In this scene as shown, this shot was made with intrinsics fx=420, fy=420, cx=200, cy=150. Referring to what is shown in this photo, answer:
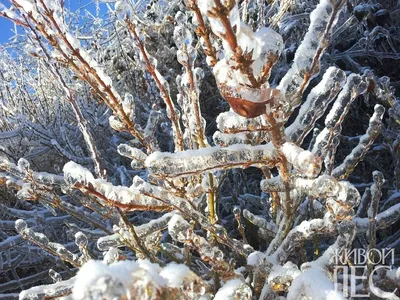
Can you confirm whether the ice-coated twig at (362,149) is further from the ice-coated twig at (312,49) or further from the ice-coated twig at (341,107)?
the ice-coated twig at (312,49)

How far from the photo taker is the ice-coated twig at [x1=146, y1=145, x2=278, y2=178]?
66 centimetres

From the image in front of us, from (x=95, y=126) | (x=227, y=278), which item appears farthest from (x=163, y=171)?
(x=95, y=126)

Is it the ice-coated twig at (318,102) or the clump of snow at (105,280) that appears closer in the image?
the clump of snow at (105,280)

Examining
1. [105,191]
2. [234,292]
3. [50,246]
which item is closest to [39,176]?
[50,246]

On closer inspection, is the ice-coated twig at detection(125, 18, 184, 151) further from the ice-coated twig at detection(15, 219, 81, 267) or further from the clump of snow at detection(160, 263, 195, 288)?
the clump of snow at detection(160, 263, 195, 288)

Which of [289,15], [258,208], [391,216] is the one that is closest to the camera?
[391,216]

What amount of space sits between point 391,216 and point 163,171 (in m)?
0.72

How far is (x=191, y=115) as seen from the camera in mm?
1106

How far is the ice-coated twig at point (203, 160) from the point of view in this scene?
0.66 meters

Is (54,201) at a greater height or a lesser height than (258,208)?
greater

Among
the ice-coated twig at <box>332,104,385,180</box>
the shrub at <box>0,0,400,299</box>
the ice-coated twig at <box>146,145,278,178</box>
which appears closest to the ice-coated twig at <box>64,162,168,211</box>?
the shrub at <box>0,0,400,299</box>

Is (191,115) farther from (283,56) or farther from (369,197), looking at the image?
(283,56)

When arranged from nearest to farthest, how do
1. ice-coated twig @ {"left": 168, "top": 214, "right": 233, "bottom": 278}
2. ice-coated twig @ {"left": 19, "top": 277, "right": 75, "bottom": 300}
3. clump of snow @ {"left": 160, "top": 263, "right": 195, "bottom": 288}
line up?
clump of snow @ {"left": 160, "top": 263, "right": 195, "bottom": 288} → ice-coated twig @ {"left": 168, "top": 214, "right": 233, "bottom": 278} → ice-coated twig @ {"left": 19, "top": 277, "right": 75, "bottom": 300}

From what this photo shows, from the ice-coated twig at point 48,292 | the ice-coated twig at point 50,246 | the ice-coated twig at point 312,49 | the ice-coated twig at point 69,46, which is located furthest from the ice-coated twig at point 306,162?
the ice-coated twig at point 50,246
